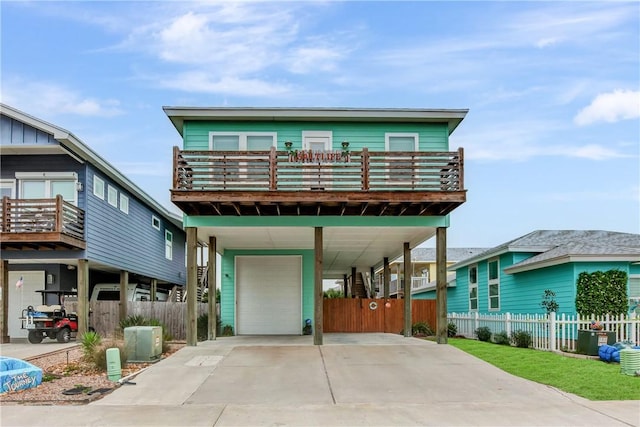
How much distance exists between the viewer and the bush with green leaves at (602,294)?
1803 centimetres

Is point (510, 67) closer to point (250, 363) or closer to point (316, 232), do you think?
point (316, 232)

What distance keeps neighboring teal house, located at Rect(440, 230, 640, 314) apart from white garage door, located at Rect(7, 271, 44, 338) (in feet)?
56.0

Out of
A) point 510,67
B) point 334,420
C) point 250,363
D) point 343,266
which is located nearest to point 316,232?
point 250,363

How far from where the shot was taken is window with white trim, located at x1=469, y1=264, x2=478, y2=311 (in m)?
27.4

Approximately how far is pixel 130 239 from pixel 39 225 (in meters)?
6.60

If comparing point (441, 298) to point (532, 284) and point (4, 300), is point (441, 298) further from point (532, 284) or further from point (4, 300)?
point (4, 300)

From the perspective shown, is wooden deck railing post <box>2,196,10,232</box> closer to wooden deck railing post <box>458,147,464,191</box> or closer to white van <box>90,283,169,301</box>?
white van <box>90,283,169,301</box>

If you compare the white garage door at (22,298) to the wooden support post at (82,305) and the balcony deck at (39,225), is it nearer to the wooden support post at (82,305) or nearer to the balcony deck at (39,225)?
the balcony deck at (39,225)

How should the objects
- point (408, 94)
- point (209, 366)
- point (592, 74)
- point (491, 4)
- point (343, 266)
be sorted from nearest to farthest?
1. point (209, 366)
2. point (491, 4)
3. point (592, 74)
4. point (408, 94)
5. point (343, 266)

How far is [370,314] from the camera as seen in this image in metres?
23.3

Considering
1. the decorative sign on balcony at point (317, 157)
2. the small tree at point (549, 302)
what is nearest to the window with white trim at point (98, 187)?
the decorative sign on balcony at point (317, 157)

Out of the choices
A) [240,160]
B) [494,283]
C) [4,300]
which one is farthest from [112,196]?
[494,283]

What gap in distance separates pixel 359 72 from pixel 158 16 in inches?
223

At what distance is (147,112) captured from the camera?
1902 centimetres
